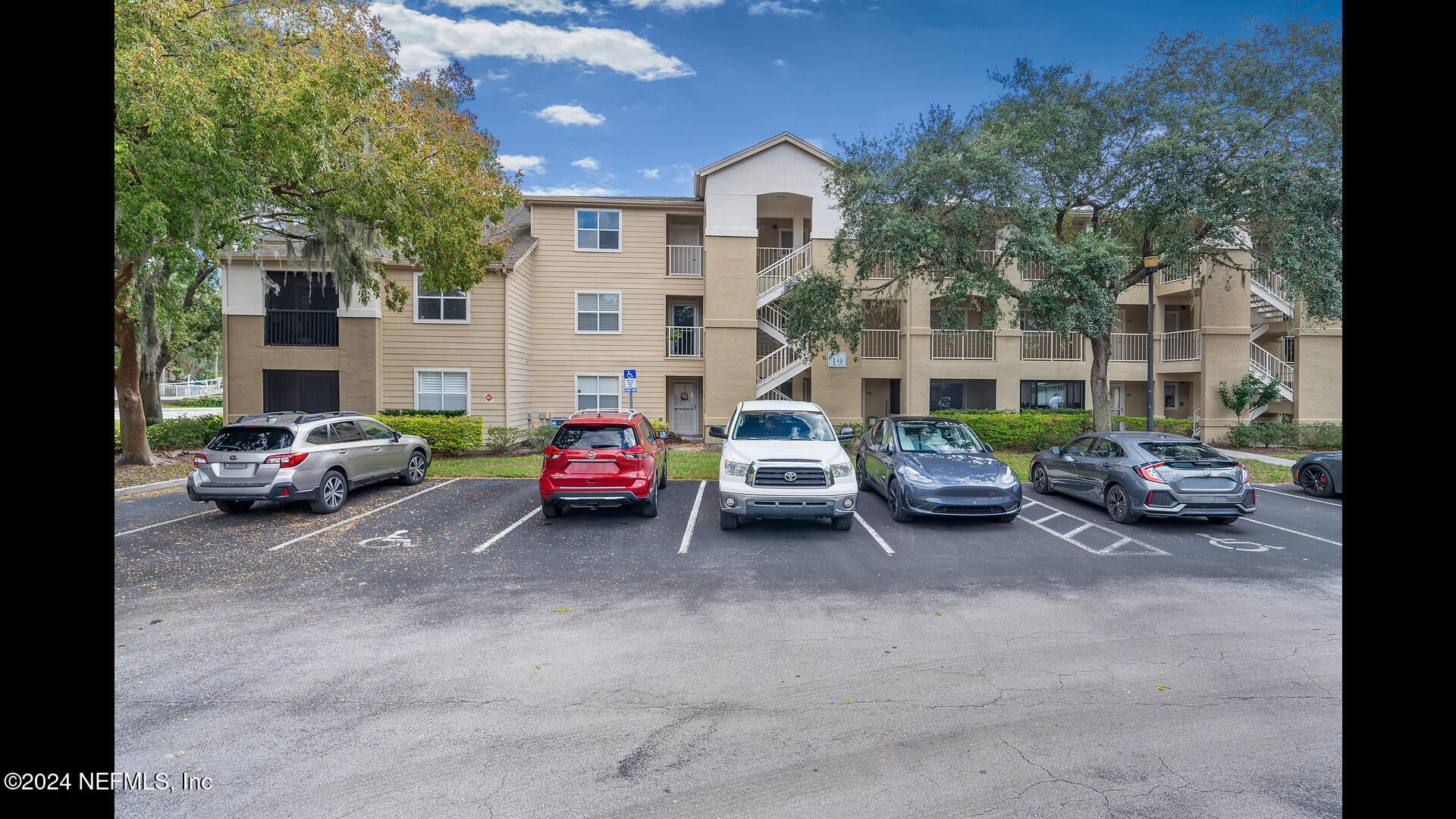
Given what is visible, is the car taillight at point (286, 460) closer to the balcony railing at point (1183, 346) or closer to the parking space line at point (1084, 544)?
the parking space line at point (1084, 544)

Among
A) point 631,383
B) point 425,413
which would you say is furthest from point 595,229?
point 425,413

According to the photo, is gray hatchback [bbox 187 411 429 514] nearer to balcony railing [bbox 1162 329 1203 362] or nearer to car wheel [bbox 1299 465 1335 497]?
car wheel [bbox 1299 465 1335 497]

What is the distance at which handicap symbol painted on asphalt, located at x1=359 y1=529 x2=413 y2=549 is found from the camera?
855 cm

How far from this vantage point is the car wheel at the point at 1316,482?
1234cm

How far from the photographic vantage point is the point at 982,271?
15.2 metres

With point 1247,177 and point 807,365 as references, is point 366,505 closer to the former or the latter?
point 807,365

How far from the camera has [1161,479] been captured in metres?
9.48

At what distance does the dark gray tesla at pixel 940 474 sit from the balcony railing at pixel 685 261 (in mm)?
12705

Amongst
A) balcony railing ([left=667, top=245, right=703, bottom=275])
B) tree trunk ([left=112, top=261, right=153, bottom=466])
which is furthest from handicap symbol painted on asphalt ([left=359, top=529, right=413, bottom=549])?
balcony railing ([left=667, top=245, right=703, bottom=275])

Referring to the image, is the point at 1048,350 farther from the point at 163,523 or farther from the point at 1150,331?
the point at 163,523

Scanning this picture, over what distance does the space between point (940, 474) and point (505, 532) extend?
6.63m
